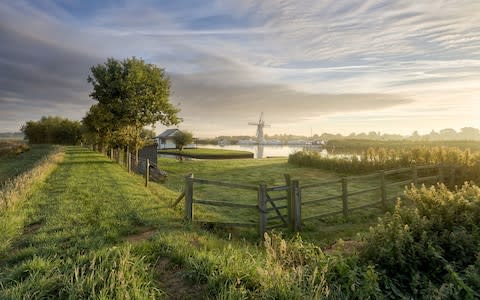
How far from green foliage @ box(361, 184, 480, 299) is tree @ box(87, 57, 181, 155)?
23.6 meters

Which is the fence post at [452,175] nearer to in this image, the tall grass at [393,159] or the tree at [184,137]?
the tall grass at [393,159]

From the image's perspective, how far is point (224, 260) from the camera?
4.83m

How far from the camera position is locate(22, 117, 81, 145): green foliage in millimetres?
75812

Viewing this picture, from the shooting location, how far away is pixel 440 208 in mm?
5992

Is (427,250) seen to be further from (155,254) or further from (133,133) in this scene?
(133,133)

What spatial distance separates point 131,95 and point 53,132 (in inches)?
2516

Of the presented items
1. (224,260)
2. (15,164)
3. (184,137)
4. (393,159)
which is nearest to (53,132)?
(184,137)

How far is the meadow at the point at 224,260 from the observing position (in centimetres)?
398

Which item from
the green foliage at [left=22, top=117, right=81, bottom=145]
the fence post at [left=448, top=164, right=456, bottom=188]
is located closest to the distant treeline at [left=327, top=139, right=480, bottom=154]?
the fence post at [left=448, top=164, right=456, bottom=188]

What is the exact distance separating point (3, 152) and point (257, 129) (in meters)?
131

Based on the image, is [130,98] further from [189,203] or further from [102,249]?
[102,249]

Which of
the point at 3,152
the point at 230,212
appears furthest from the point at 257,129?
the point at 230,212

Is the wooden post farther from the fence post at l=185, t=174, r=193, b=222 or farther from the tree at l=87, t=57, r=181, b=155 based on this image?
the tree at l=87, t=57, r=181, b=155

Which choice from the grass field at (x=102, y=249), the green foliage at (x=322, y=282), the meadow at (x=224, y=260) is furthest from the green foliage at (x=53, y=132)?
the green foliage at (x=322, y=282)
